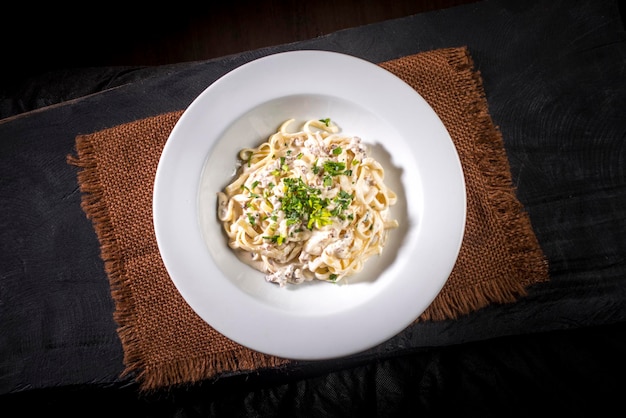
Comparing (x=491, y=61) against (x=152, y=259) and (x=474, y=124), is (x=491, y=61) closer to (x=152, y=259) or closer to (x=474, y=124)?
(x=474, y=124)

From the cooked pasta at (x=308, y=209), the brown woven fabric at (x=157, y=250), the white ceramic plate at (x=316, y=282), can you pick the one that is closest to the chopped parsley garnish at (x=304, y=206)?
the cooked pasta at (x=308, y=209)

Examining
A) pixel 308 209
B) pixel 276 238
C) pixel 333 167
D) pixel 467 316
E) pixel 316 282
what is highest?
pixel 333 167

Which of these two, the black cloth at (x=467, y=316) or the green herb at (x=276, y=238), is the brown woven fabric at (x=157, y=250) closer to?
the black cloth at (x=467, y=316)

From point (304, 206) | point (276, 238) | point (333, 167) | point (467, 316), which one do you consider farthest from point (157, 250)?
point (467, 316)

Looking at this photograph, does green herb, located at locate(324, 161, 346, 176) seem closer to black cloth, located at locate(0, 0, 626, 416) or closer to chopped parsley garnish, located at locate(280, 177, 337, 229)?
chopped parsley garnish, located at locate(280, 177, 337, 229)

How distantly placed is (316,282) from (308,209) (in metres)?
0.30

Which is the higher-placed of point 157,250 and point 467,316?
point 157,250

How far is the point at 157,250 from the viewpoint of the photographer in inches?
85.8

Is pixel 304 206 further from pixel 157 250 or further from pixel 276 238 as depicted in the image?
pixel 157 250

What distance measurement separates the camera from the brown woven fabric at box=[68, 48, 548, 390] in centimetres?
215

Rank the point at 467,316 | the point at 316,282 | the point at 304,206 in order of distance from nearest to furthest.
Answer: the point at 304,206, the point at 316,282, the point at 467,316

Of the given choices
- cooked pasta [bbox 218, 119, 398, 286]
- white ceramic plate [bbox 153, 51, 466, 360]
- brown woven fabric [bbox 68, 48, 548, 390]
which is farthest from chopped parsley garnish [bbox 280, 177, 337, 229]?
brown woven fabric [bbox 68, 48, 548, 390]

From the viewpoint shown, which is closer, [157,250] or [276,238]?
[276,238]

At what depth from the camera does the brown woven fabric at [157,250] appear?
7.06ft
